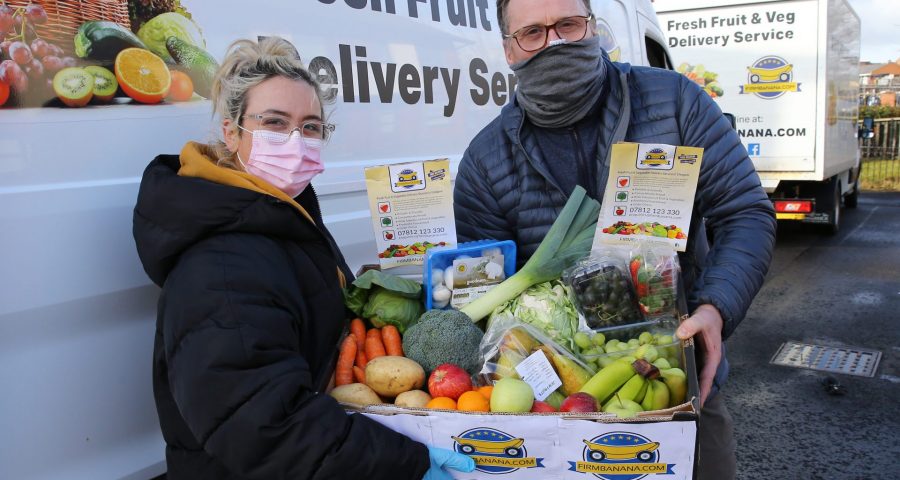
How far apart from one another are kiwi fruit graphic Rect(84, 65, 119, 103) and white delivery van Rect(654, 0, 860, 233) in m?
8.77

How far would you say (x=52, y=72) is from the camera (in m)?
1.74

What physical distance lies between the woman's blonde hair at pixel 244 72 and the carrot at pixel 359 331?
1.85 feet

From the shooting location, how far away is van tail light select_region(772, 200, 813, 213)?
30.7 ft

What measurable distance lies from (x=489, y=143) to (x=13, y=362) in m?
1.47

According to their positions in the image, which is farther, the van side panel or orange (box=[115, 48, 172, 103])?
the van side panel

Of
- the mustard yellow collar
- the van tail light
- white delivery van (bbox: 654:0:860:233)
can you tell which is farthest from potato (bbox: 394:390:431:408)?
the van tail light

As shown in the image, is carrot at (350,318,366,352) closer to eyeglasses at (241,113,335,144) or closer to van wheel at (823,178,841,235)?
eyeglasses at (241,113,335,144)

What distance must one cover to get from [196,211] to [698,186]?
139 centimetres

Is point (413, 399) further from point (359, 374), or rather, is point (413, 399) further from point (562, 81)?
point (562, 81)

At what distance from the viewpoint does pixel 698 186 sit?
2027 mm

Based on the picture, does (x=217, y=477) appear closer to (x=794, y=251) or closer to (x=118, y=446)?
(x=118, y=446)

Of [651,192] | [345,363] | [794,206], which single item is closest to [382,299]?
[345,363]

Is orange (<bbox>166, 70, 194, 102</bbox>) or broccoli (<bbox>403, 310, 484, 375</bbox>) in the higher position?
orange (<bbox>166, 70, 194, 102</bbox>)

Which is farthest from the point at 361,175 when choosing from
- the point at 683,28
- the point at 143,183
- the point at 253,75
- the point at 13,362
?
the point at 683,28
